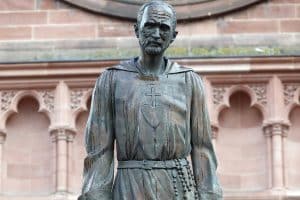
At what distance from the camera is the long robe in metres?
6.49

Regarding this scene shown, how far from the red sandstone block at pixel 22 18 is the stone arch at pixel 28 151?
73 cm

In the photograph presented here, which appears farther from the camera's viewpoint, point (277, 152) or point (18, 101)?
point (18, 101)

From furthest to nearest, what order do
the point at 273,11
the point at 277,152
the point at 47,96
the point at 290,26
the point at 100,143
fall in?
the point at 273,11, the point at 290,26, the point at 47,96, the point at 277,152, the point at 100,143

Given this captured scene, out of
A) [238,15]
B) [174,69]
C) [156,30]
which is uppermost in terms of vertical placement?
[238,15]

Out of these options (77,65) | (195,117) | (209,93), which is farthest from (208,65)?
(195,117)

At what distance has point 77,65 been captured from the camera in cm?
1427

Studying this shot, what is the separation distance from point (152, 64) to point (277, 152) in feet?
24.9

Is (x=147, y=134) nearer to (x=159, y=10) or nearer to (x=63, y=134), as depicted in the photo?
(x=159, y=10)

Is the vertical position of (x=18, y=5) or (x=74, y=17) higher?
(x=18, y=5)

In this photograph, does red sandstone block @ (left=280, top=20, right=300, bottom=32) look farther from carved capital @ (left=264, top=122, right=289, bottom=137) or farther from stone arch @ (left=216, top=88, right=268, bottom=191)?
carved capital @ (left=264, top=122, right=289, bottom=137)

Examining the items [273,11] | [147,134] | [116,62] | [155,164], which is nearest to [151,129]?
[147,134]

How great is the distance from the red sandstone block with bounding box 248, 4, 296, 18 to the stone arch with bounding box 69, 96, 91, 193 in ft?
5.81

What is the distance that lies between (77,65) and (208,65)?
1186 millimetres

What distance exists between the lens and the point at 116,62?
46.5 ft
